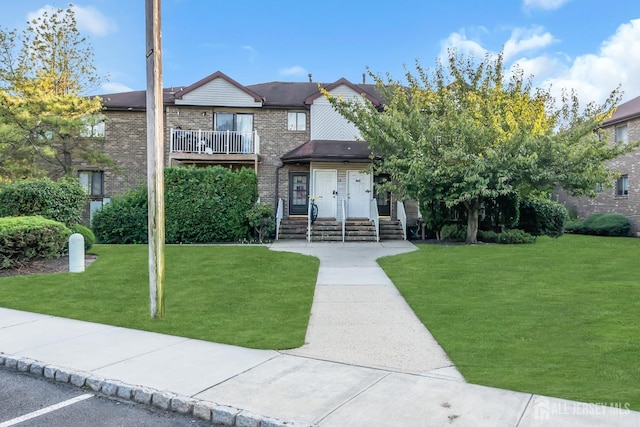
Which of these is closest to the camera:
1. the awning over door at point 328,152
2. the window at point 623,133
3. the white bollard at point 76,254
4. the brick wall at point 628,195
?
the white bollard at point 76,254

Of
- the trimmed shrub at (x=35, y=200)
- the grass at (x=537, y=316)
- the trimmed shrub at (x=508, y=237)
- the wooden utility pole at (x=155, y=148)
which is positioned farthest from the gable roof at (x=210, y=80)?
the wooden utility pole at (x=155, y=148)

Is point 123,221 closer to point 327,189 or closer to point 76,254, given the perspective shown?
point 76,254

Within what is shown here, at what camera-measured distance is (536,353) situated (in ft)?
16.9

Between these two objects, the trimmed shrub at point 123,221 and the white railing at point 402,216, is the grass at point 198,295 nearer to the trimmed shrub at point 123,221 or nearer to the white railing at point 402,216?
the trimmed shrub at point 123,221

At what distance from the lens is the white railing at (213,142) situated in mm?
20297

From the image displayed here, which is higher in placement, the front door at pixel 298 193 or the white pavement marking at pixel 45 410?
the front door at pixel 298 193

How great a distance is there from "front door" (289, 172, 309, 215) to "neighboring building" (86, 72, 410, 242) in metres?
0.05

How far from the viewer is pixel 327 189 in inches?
822

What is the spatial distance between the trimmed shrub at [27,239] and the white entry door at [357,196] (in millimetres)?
11883

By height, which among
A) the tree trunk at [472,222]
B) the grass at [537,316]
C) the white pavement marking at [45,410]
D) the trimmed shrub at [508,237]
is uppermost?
the tree trunk at [472,222]

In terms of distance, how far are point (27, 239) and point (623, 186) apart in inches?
1100

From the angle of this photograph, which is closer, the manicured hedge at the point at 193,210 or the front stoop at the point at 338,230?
the manicured hedge at the point at 193,210

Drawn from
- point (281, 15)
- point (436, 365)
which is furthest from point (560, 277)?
point (281, 15)

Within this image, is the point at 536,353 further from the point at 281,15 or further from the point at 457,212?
the point at 281,15
